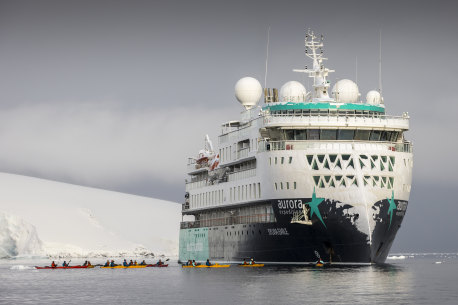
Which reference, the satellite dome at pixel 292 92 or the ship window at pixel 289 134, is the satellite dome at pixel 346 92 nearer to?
the satellite dome at pixel 292 92

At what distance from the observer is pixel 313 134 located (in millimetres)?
82812

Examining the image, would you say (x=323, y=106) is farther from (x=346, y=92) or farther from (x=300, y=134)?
(x=346, y=92)

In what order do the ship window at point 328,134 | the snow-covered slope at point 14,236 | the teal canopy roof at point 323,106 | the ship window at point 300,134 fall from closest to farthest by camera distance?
the ship window at point 328,134
the ship window at point 300,134
the teal canopy roof at point 323,106
the snow-covered slope at point 14,236

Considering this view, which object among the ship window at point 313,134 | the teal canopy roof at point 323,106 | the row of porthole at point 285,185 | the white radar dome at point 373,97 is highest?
the white radar dome at point 373,97

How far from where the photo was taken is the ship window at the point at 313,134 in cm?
8275

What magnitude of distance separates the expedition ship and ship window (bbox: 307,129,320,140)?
0.27 ft

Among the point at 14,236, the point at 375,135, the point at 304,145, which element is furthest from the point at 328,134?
the point at 14,236

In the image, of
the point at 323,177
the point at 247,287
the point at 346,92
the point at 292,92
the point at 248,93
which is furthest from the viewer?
the point at 248,93

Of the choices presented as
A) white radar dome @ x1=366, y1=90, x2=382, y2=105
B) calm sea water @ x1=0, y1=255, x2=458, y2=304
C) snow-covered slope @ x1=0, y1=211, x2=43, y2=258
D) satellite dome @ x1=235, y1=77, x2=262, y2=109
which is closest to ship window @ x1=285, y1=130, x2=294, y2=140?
calm sea water @ x1=0, y1=255, x2=458, y2=304

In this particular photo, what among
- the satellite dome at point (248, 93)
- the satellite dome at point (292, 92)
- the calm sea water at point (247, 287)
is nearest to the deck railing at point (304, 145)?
the satellite dome at point (292, 92)

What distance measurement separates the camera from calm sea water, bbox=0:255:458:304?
191ft

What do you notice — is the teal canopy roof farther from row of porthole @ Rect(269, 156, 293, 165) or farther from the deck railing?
row of porthole @ Rect(269, 156, 293, 165)

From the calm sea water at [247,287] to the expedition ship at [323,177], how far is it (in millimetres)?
3004

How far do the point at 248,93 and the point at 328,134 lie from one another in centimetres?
1883
